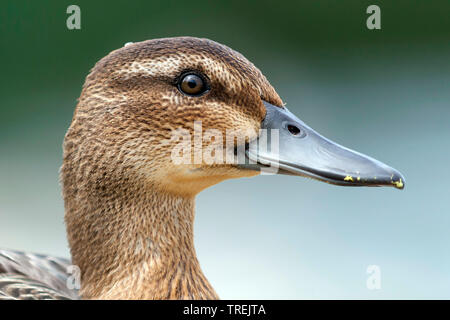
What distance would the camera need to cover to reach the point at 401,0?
643cm

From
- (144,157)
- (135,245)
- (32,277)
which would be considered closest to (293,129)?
(144,157)

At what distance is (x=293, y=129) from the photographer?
6.44 feet

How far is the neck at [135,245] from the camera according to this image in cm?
197

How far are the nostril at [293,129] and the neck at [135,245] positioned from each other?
0.45 m

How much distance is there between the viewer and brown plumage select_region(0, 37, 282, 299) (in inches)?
74.1

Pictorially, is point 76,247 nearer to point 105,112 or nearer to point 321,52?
point 105,112

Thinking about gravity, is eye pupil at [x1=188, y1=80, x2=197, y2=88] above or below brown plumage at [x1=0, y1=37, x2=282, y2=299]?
above

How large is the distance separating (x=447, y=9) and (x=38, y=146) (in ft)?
15.8

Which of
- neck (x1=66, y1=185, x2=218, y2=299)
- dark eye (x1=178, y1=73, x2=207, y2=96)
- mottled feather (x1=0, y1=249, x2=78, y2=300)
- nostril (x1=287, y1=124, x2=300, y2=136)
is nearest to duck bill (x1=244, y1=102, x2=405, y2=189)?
nostril (x1=287, y1=124, x2=300, y2=136)

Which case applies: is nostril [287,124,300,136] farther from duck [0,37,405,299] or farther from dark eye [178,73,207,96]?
dark eye [178,73,207,96]

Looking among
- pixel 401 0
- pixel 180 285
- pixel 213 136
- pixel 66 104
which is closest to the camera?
pixel 213 136

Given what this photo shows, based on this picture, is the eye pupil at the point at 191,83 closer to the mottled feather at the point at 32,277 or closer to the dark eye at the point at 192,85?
the dark eye at the point at 192,85

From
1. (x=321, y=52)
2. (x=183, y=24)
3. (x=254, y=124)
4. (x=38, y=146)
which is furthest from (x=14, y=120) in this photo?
(x=254, y=124)

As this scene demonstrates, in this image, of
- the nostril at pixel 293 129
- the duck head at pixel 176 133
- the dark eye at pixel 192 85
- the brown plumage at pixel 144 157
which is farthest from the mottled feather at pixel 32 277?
the nostril at pixel 293 129
